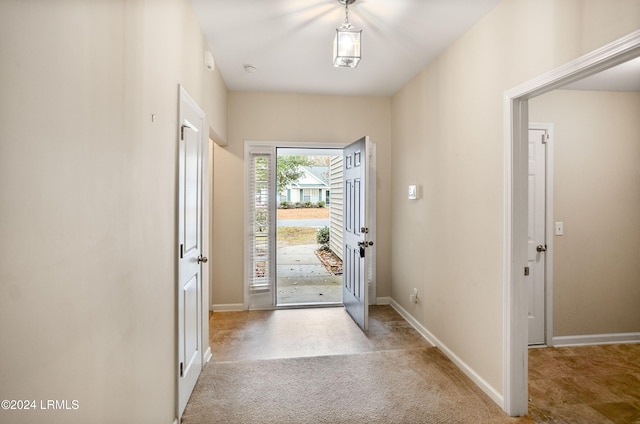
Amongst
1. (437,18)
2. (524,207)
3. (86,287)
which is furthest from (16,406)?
(437,18)

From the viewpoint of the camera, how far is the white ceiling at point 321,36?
7.34 ft

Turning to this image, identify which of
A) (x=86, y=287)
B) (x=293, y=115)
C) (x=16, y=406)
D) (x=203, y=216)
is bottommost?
(x=16, y=406)

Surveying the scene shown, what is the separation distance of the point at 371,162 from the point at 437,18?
2.08 m

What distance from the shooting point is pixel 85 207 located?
1.04 meters

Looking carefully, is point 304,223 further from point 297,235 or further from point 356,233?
point 356,233

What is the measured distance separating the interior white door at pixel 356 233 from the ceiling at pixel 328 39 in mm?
832

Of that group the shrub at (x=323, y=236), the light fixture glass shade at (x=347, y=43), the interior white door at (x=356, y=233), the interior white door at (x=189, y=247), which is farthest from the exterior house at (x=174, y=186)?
the shrub at (x=323, y=236)

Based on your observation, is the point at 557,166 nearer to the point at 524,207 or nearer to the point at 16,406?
the point at 524,207

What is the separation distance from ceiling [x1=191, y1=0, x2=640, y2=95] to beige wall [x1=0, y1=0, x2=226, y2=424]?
84cm

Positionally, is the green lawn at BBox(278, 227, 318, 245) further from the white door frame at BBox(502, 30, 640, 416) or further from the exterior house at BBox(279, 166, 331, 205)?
the white door frame at BBox(502, 30, 640, 416)

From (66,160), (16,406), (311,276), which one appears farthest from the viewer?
(311,276)

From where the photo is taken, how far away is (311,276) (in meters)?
6.14

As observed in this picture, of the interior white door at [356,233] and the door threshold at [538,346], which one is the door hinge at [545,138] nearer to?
the interior white door at [356,233]

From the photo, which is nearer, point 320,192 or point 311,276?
point 311,276
